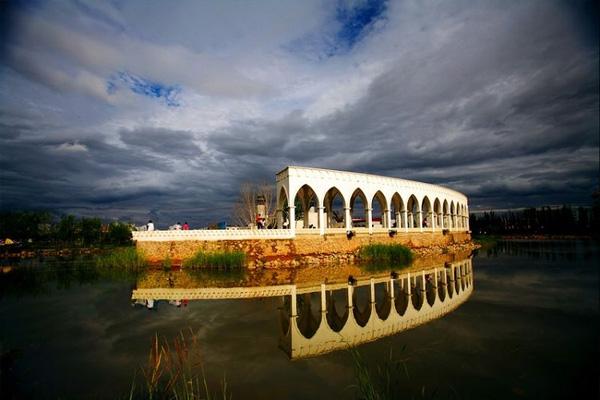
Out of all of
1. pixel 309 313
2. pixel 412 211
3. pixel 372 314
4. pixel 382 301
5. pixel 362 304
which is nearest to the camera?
pixel 372 314

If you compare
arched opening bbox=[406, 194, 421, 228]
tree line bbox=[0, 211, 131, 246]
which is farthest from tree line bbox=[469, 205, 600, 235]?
tree line bbox=[0, 211, 131, 246]

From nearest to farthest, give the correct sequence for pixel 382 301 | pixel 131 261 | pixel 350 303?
1. pixel 350 303
2. pixel 382 301
3. pixel 131 261

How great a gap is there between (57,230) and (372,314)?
164 ft

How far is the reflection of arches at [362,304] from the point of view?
7.57m

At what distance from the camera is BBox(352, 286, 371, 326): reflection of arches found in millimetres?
7566

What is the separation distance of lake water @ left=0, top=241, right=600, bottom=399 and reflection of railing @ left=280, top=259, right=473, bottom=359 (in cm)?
18

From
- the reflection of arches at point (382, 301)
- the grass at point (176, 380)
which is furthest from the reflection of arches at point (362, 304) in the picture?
the grass at point (176, 380)

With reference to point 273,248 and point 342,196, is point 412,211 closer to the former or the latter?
point 342,196

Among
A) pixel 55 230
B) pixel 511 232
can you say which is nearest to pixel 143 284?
pixel 55 230

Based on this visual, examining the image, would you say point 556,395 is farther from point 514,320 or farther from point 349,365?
point 514,320

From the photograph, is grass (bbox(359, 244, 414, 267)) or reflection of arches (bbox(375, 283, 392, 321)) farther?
grass (bbox(359, 244, 414, 267))

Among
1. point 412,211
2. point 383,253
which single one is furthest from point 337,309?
point 412,211

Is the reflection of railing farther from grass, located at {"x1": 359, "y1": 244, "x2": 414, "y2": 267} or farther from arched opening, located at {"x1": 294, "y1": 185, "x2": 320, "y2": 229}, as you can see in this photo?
arched opening, located at {"x1": 294, "y1": 185, "x2": 320, "y2": 229}

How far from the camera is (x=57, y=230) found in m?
42.5
